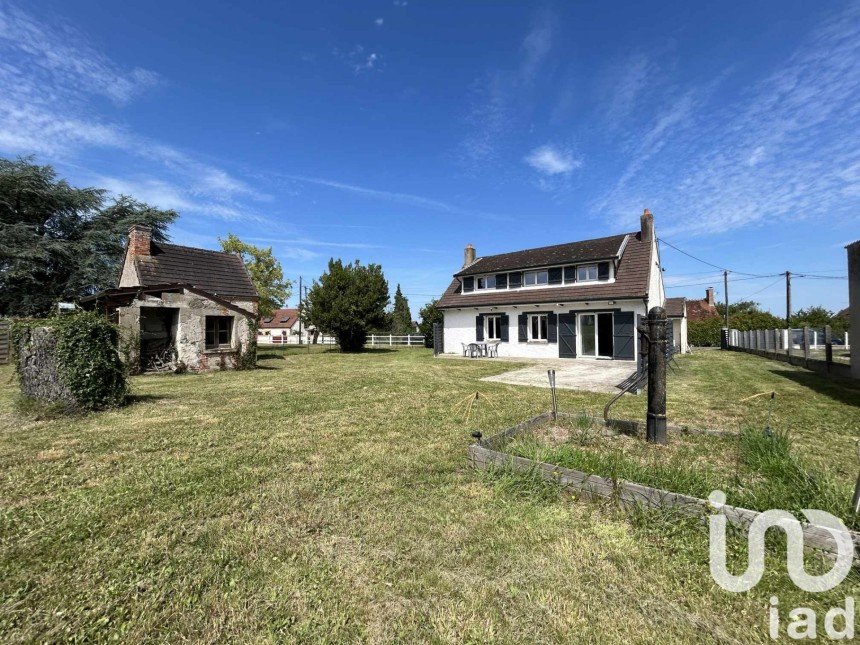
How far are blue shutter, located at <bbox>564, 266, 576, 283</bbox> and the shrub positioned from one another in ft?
61.9

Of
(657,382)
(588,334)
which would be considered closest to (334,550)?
(657,382)

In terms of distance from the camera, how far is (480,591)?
2396 mm

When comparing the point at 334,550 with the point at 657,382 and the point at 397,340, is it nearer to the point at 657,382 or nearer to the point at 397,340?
the point at 657,382

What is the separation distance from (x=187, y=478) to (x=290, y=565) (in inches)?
88.9

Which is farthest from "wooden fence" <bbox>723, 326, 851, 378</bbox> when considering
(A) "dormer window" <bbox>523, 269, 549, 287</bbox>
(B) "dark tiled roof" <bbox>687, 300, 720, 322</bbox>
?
(B) "dark tiled roof" <bbox>687, 300, 720, 322</bbox>

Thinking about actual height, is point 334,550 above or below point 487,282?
below

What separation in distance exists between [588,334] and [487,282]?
7204mm

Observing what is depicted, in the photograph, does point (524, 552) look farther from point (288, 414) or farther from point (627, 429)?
point (288, 414)

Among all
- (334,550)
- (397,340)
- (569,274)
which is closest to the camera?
(334,550)

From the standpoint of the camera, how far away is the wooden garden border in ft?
8.77

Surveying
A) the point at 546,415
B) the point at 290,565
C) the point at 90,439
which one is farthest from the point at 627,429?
the point at 90,439

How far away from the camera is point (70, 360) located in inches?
274

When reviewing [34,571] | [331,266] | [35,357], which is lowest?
[34,571]
